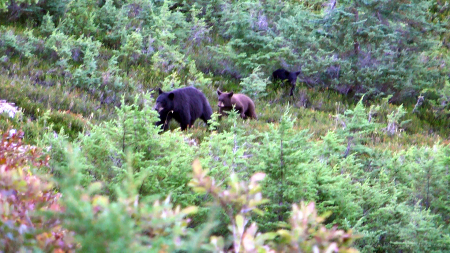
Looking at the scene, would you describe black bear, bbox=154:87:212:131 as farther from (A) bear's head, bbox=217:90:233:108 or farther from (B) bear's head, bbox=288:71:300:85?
(B) bear's head, bbox=288:71:300:85

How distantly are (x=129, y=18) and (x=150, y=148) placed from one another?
11.8m

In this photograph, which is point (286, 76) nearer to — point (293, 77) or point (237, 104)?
point (293, 77)

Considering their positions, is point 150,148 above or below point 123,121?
below

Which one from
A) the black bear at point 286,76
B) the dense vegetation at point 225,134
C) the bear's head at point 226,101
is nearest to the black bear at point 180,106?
the dense vegetation at point 225,134

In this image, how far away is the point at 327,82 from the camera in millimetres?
15992

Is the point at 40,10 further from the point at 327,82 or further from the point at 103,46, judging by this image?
the point at 327,82

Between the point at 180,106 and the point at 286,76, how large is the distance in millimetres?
6710

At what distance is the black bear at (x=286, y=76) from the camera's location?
1494cm

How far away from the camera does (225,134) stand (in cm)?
541

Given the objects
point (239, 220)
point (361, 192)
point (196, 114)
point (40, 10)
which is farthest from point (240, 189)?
point (40, 10)

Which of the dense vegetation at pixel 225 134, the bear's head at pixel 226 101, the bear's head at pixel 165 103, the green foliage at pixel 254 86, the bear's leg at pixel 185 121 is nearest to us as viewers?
the dense vegetation at pixel 225 134

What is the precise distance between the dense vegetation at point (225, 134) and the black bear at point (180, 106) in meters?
0.51

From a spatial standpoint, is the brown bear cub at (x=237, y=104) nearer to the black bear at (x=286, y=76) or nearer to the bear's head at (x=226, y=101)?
the bear's head at (x=226, y=101)

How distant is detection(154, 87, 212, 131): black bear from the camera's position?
9250 millimetres
